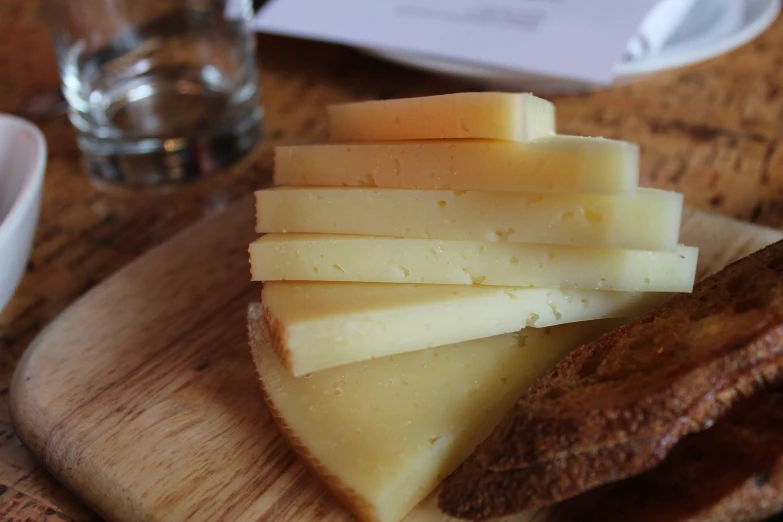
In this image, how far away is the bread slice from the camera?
733mm

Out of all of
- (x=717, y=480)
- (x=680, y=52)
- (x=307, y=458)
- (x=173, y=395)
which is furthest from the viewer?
(x=680, y=52)

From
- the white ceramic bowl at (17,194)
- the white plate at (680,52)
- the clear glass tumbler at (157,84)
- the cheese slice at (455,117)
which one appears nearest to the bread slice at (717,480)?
the cheese slice at (455,117)

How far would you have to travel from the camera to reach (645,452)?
2.44ft

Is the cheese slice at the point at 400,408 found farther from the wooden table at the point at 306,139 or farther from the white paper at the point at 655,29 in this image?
the white paper at the point at 655,29

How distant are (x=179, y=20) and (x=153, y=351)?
3.02ft

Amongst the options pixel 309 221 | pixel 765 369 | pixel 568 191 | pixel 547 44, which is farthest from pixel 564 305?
pixel 547 44

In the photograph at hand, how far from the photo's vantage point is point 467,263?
3.20 feet

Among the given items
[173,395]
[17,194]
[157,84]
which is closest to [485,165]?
[173,395]

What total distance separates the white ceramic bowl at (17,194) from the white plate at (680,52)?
0.84 m

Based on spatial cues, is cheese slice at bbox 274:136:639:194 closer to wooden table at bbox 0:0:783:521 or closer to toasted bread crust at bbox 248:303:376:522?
toasted bread crust at bbox 248:303:376:522

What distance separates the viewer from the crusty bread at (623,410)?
0.75m

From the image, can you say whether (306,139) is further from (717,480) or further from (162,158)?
(717,480)

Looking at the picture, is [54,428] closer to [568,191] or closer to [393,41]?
[568,191]

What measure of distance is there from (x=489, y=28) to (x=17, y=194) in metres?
1.11
